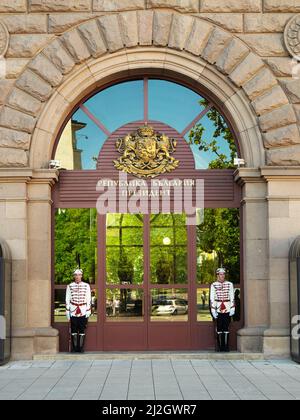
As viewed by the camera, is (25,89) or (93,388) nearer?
(93,388)

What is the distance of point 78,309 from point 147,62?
528 centimetres

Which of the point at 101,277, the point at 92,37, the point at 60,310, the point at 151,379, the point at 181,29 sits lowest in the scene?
the point at 151,379

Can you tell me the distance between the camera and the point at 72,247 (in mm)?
15031

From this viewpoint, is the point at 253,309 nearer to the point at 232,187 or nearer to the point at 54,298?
the point at 232,187

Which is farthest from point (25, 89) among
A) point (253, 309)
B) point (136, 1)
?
point (253, 309)

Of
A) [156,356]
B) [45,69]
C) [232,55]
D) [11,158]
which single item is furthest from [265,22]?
[156,356]

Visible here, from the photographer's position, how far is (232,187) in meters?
15.2

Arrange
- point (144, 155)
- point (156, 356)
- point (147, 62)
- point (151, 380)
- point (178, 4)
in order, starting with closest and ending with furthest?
point (151, 380) < point (156, 356) < point (178, 4) < point (147, 62) < point (144, 155)

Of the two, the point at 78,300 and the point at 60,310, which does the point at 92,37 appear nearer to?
the point at 78,300

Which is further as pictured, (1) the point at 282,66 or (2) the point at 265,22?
(2) the point at 265,22

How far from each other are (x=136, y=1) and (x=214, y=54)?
6.37 feet

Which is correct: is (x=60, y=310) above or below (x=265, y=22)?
below

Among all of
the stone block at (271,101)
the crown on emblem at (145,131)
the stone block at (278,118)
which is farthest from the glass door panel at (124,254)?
the stone block at (271,101)

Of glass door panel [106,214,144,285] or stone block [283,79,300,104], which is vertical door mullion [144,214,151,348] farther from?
stone block [283,79,300,104]
